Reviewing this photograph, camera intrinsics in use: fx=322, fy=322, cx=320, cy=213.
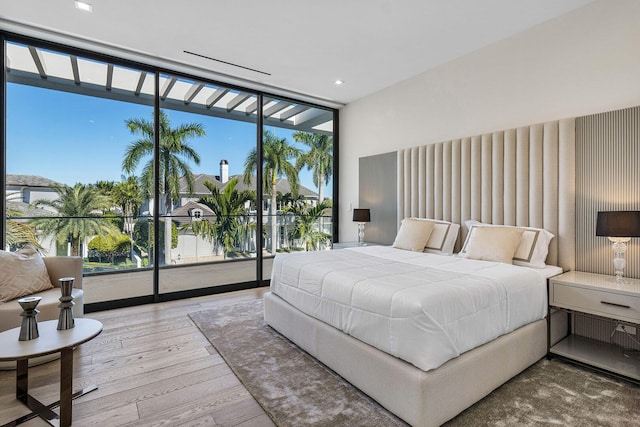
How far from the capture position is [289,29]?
130 inches

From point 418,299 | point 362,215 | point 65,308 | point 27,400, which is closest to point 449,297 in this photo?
point 418,299

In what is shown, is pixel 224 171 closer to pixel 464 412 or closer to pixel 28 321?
pixel 28 321

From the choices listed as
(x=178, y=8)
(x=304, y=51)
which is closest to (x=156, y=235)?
(x=178, y=8)

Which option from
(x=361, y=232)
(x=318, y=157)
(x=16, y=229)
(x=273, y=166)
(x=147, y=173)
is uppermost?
(x=318, y=157)

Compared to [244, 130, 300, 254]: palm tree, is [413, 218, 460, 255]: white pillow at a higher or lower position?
lower

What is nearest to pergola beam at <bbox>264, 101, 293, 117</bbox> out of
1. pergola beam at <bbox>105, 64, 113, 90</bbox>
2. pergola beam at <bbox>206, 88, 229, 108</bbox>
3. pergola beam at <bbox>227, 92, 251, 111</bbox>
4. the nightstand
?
pergola beam at <bbox>227, 92, 251, 111</bbox>

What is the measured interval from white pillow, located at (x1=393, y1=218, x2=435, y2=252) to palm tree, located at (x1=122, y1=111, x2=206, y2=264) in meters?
2.93

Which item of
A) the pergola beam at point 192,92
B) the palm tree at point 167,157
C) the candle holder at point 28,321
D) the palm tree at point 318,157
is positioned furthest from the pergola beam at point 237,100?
the candle holder at point 28,321

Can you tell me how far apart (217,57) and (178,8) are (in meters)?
0.98

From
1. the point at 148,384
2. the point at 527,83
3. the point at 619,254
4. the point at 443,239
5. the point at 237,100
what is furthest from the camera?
the point at 237,100

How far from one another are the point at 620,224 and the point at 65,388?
375 centimetres

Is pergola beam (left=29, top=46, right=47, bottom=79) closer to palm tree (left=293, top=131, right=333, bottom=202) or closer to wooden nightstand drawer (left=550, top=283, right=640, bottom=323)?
palm tree (left=293, top=131, right=333, bottom=202)

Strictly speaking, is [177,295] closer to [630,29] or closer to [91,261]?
[91,261]

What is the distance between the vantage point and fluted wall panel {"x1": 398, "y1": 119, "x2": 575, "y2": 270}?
9.63 ft
